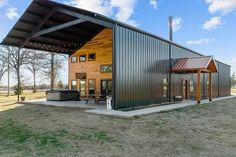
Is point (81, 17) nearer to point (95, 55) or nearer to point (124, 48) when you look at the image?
point (124, 48)

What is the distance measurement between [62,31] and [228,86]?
2256cm

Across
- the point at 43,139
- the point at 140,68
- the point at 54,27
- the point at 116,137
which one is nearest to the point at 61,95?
the point at 54,27

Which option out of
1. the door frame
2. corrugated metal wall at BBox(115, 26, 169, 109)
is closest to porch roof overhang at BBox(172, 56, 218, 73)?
corrugated metal wall at BBox(115, 26, 169, 109)

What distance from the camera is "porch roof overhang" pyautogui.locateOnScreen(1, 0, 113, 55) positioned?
40.7 feet

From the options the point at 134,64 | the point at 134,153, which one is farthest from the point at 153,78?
the point at 134,153

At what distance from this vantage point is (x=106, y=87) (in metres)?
16.7

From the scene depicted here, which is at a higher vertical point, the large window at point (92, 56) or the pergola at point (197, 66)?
the large window at point (92, 56)

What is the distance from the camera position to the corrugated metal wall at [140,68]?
11188mm

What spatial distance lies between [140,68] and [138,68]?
0.23m

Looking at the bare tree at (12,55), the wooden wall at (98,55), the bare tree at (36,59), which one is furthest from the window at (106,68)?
the bare tree at (12,55)

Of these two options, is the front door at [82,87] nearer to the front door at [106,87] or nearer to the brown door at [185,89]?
the front door at [106,87]

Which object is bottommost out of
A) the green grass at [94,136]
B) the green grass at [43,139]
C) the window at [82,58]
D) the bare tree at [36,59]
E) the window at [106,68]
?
the green grass at [43,139]

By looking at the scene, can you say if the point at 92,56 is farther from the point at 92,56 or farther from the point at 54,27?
the point at 54,27

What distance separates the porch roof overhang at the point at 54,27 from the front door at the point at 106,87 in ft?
13.0
